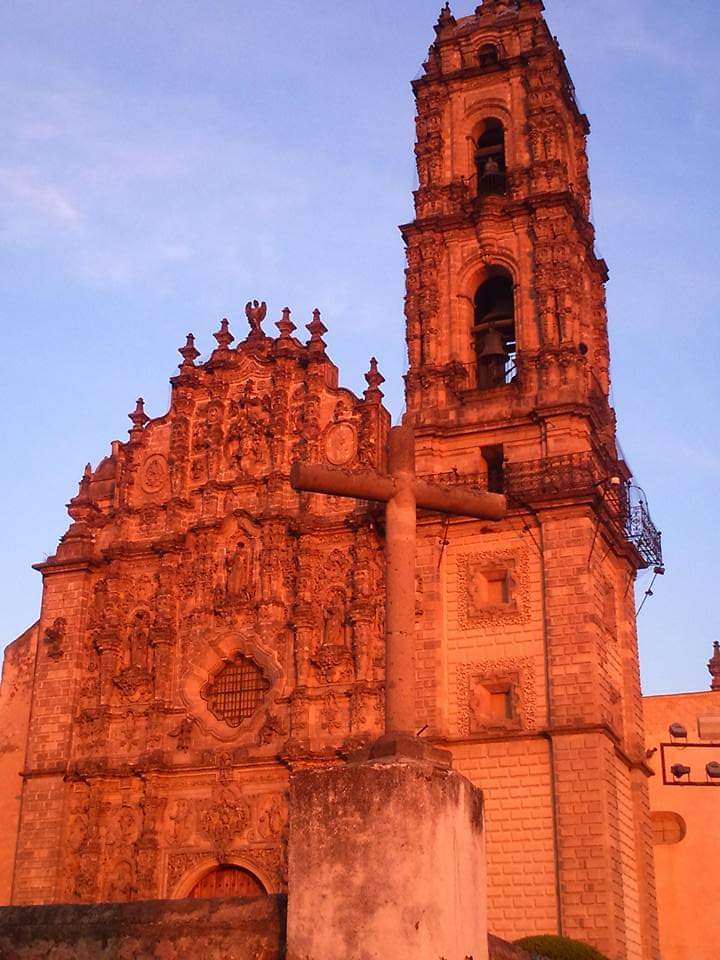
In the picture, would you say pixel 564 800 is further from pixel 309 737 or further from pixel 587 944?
pixel 309 737

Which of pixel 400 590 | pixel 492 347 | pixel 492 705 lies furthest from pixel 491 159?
pixel 400 590

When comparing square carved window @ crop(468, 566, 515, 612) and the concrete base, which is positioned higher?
square carved window @ crop(468, 566, 515, 612)

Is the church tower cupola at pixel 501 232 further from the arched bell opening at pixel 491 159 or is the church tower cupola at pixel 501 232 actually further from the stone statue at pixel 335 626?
the stone statue at pixel 335 626

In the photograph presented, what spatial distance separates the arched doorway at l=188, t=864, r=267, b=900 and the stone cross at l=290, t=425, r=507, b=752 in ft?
59.7

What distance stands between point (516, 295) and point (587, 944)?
14.7 meters

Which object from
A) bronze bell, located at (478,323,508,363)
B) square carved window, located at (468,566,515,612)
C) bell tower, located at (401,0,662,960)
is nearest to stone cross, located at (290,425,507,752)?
bell tower, located at (401,0,662,960)

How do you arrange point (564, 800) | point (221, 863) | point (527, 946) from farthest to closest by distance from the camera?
point (221, 863)
point (564, 800)
point (527, 946)

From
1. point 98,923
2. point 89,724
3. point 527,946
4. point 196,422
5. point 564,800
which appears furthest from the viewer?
point 196,422

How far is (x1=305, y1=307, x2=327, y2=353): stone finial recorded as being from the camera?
29.8 metres

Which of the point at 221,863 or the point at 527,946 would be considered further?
the point at 221,863

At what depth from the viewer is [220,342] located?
31.2 metres

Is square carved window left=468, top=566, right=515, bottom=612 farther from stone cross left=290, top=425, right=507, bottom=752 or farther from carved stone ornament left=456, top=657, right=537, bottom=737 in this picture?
stone cross left=290, top=425, right=507, bottom=752

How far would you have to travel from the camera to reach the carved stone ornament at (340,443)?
2852 cm

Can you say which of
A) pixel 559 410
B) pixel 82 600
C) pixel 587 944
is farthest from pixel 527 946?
pixel 82 600
